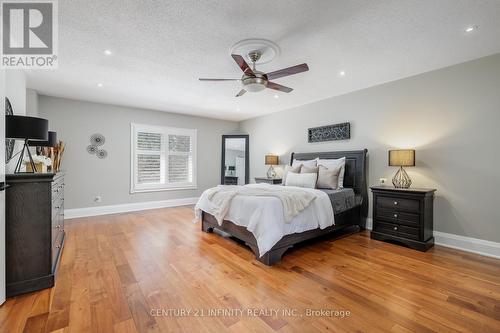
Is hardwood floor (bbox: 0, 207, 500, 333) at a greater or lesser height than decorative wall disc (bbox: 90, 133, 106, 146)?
lesser

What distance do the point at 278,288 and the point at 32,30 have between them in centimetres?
361

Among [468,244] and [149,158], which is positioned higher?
[149,158]

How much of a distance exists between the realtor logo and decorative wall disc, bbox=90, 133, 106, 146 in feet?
6.76

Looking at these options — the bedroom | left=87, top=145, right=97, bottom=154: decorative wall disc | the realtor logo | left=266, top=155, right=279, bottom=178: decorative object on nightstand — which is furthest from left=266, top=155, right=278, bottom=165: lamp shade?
the realtor logo

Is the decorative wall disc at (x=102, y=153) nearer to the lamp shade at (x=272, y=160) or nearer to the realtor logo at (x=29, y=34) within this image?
the realtor logo at (x=29, y=34)

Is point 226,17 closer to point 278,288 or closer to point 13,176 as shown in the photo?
point 13,176

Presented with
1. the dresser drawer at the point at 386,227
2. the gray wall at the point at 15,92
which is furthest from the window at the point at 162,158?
the dresser drawer at the point at 386,227

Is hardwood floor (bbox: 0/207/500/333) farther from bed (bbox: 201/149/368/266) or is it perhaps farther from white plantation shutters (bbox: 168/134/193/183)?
white plantation shutters (bbox: 168/134/193/183)

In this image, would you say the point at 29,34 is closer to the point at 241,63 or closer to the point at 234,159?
the point at 241,63

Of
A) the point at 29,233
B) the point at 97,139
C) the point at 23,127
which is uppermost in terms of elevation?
the point at 97,139

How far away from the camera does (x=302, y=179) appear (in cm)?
416

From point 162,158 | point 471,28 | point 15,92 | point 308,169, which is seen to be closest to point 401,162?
point 308,169

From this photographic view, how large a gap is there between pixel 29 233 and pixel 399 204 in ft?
14.4

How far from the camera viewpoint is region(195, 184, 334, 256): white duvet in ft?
8.63
